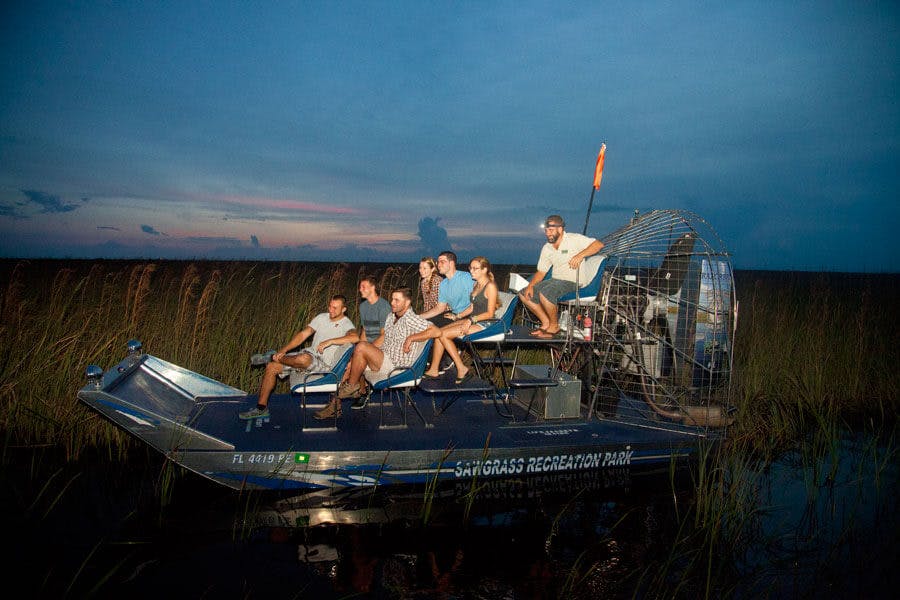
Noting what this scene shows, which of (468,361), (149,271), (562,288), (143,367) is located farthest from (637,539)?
(149,271)

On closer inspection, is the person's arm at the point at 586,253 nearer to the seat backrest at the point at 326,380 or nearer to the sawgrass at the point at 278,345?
the sawgrass at the point at 278,345

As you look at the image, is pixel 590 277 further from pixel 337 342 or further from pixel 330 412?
pixel 330 412

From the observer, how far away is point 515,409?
716 cm

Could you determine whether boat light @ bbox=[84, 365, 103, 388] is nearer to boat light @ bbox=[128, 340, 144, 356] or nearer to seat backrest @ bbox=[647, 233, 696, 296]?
boat light @ bbox=[128, 340, 144, 356]

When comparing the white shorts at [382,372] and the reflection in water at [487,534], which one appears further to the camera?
the white shorts at [382,372]

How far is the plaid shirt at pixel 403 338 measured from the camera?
601cm

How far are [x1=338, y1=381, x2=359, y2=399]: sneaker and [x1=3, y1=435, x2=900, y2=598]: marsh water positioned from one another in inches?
44.2

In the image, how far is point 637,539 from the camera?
5.14 metres

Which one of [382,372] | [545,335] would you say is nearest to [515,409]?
[545,335]

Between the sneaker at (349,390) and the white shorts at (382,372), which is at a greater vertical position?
the white shorts at (382,372)

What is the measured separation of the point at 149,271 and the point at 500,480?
19.0 feet

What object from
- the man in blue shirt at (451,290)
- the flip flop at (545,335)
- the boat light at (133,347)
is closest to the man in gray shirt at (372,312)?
the man in blue shirt at (451,290)

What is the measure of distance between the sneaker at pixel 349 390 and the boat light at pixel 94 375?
95.0 inches

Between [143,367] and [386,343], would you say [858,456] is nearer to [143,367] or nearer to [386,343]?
[386,343]
